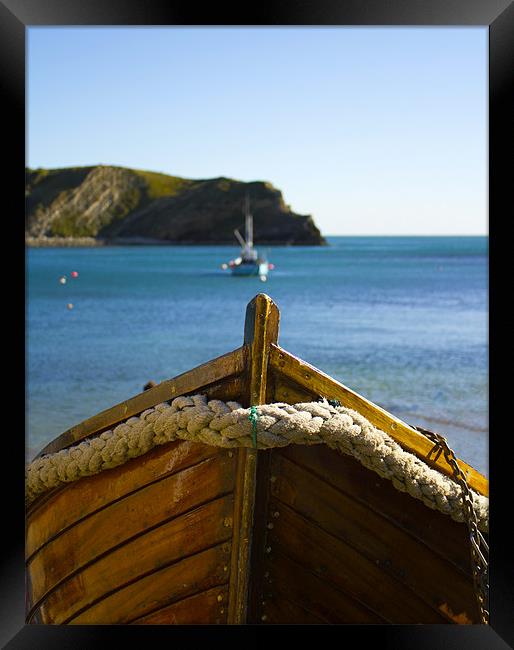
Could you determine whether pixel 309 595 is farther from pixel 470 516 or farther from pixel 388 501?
pixel 470 516

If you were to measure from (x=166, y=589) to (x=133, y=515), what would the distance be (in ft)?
0.58

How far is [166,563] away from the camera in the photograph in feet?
5.88

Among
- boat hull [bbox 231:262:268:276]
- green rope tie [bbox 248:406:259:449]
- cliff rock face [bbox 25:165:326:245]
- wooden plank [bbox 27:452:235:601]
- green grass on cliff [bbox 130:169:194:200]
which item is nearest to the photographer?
green rope tie [bbox 248:406:259:449]

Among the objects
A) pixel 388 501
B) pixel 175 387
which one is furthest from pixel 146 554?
pixel 388 501

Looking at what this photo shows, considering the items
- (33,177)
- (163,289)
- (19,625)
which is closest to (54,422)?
(19,625)

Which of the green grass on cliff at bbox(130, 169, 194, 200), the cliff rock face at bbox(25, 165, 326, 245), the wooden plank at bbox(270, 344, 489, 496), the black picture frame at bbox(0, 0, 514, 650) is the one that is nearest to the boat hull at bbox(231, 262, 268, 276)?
the cliff rock face at bbox(25, 165, 326, 245)

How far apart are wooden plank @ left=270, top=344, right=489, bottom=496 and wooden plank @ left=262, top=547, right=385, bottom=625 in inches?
13.7

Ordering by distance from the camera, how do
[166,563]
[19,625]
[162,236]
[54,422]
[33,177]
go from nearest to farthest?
[166,563] < [19,625] < [54,422] < [33,177] < [162,236]

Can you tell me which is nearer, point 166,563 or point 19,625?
point 166,563

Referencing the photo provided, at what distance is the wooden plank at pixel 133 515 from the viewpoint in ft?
5.63

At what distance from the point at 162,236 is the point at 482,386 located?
38.0m

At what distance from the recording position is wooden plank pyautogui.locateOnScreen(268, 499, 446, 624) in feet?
5.74

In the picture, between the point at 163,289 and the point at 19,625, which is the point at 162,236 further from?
the point at 19,625

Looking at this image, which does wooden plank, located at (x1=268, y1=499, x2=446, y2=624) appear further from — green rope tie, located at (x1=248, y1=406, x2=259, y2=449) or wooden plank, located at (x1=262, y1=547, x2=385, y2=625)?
green rope tie, located at (x1=248, y1=406, x2=259, y2=449)
